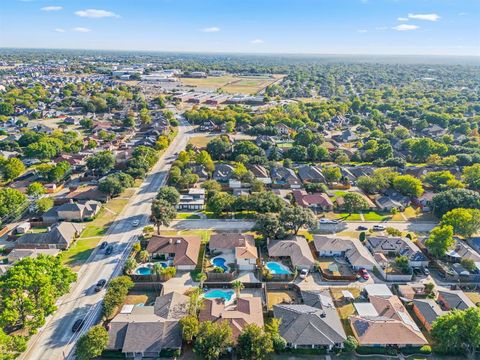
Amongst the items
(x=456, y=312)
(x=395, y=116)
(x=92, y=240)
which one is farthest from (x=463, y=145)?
(x=92, y=240)

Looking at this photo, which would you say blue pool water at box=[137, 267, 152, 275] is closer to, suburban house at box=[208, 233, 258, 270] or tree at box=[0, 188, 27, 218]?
suburban house at box=[208, 233, 258, 270]

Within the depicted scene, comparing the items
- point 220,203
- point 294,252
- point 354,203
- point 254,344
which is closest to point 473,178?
Result: point 354,203

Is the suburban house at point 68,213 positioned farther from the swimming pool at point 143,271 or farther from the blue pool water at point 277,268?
the blue pool water at point 277,268

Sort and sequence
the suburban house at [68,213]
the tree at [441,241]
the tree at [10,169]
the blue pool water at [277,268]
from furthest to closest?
the tree at [10,169] → the suburban house at [68,213] → the tree at [441,241] → the blue pool water at [277,268]

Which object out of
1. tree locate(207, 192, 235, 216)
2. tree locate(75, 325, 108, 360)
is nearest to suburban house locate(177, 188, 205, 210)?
tree locate(207, 192, 235, 216)

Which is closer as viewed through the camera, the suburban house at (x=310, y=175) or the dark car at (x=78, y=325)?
the dark car at (x=78, y=325)

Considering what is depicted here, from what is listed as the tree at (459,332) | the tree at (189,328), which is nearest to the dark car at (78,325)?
the tree at (189,328)

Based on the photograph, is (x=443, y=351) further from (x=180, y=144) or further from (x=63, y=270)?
(x=180, y=144)
